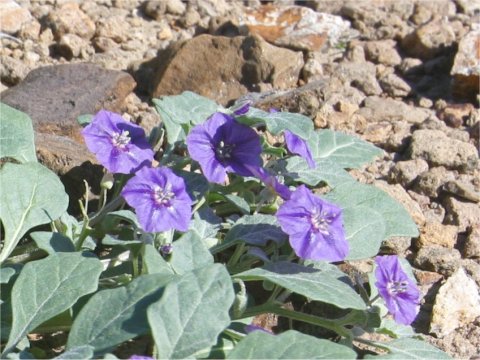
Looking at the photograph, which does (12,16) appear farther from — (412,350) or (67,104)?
(412,350)

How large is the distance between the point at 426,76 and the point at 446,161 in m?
0.87

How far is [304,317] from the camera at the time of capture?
2576 mm

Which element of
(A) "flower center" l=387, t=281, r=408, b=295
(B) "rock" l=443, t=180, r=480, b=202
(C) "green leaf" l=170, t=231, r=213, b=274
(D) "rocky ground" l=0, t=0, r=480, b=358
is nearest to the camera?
(C) "green leaf" l=170, t=231, r=213, b=274

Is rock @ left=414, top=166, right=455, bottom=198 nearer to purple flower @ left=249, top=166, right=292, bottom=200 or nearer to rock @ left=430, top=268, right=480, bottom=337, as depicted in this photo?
rock @ left=430, top=268, right=480, bottom=337

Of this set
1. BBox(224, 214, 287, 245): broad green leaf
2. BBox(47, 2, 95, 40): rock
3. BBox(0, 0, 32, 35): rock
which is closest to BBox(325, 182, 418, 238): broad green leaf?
BBox(224, 214, 287, 245): broad green leaf

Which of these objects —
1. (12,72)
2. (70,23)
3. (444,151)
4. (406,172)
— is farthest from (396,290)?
(70,23)

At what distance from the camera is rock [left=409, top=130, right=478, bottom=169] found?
3.69 metres

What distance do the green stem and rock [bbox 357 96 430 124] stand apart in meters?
1.68

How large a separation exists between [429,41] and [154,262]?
2.67 m

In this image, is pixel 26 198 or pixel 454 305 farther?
pixel 454 305

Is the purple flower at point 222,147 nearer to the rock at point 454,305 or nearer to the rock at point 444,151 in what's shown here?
the rock at point 454,305

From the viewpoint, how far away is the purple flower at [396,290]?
2.47m

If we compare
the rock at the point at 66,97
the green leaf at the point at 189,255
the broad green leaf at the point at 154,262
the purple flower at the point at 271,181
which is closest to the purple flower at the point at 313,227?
the purple flower at the point at 271,181

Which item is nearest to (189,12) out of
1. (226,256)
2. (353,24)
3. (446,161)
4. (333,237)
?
(353,24)
